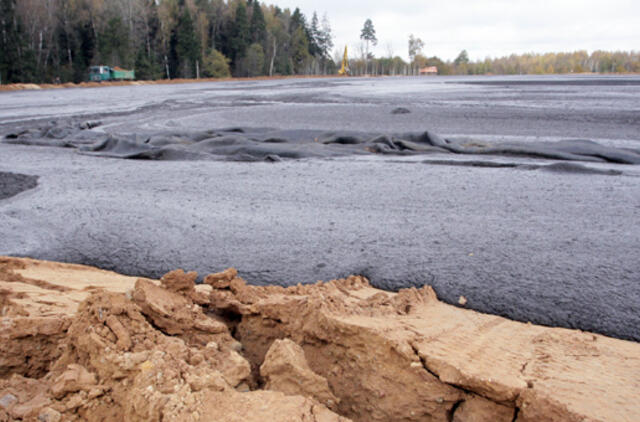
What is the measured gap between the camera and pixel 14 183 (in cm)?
420

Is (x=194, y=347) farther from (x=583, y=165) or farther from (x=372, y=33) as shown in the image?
(x=372, y=33)

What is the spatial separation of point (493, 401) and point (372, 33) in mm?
76069

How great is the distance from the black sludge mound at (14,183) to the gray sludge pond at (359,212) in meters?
0.02

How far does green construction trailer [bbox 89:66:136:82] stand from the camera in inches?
1303

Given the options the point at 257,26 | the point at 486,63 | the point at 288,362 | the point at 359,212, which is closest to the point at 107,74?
the point at 257,26

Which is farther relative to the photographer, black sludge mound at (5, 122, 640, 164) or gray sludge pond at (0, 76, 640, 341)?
black sludge mound at (5, 122, 640, 164)

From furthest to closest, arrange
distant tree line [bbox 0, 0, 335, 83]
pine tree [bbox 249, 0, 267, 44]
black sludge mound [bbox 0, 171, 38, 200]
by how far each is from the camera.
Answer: pine tree [bbox 249, 0, 267, 44], distant tree line [bbox 0, 0, 335, 83], black sludge mound [bbox 0, 171, 38, 200]

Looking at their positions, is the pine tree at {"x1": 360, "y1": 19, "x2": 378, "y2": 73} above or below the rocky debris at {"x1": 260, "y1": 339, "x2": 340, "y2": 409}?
above

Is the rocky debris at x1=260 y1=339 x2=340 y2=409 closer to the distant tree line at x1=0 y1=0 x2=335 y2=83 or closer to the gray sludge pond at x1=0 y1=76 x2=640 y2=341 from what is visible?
the gray sludge pond at x1=0 y1=76 x2=640 y2=341

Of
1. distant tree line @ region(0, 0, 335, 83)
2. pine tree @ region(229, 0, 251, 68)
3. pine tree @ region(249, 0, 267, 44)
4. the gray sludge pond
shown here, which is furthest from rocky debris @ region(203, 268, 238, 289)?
pine tree @ region(249, 0, 267, 44)

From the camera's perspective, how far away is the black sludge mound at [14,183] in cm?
392

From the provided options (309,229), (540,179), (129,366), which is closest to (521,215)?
(540,179)

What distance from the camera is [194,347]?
4.88 feet

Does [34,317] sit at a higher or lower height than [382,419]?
higher
